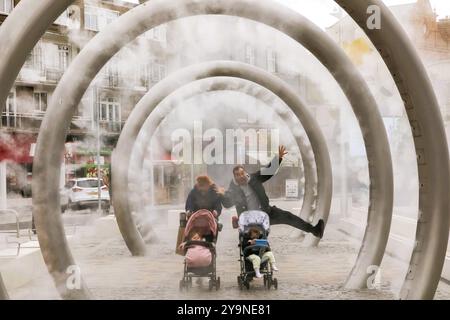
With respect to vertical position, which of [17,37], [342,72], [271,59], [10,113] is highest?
[271,59]

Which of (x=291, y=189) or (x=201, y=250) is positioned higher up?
(x=291, y=189)

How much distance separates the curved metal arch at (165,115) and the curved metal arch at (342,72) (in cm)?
318

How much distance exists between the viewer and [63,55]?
555 inches

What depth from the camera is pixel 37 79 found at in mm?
13539

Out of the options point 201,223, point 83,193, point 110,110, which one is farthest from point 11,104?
point 201,223

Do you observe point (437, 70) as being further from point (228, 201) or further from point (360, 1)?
point (360, 1)

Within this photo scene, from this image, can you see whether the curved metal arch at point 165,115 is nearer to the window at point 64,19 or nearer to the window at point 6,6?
the window at point 6,6

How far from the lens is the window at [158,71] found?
15969mm

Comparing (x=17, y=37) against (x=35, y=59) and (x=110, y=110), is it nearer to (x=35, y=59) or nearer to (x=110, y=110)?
(x=35, y=59)

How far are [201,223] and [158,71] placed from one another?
34.9 ft

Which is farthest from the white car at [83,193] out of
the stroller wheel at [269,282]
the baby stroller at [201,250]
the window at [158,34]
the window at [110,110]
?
the stroller wheel at [269,282]

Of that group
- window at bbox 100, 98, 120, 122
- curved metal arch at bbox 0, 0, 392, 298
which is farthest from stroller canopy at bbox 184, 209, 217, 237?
window at bbox 100, 98, 120, 122

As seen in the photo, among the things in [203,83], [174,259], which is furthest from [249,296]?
[203,83]

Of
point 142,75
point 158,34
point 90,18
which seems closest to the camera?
point 90,18
